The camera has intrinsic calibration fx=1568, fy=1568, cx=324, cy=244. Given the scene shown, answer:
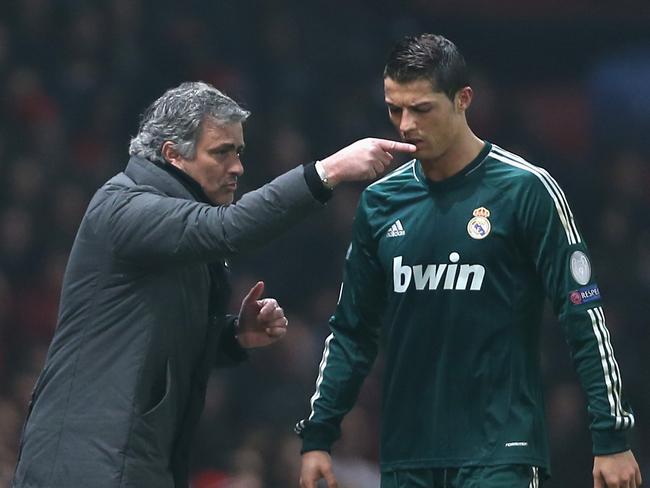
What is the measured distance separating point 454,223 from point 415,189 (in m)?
0.19

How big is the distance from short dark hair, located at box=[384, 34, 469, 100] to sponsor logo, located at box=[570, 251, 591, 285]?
57cm

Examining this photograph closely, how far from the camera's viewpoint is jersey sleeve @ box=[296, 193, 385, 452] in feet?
15.0

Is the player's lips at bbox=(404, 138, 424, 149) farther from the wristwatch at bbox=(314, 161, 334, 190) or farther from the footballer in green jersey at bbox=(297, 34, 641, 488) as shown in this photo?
the wristwatch at bbox=(314, 161, 334, 190)

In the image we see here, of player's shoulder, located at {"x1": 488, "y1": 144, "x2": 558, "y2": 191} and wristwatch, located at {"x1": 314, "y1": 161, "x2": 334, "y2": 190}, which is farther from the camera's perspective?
player's shoulder, located at {"x1": 488, "y1": 144, "x2": 558, "y2": 191}

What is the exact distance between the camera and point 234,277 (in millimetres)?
8438

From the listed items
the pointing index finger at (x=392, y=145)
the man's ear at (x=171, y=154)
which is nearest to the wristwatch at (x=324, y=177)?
the pointing index finger at (x=392, y=145)

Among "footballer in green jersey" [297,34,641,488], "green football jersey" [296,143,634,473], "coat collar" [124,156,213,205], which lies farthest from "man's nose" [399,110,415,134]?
"coat collar" [124,156,213,205]

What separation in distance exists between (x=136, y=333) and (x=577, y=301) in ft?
3.91

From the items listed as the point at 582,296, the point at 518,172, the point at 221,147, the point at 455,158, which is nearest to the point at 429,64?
the point at 455,158

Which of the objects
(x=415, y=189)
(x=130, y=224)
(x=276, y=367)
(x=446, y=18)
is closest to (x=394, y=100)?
(x=415, y=189)

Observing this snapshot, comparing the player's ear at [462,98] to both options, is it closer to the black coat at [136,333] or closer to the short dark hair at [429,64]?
the short dark hair at [429,64]

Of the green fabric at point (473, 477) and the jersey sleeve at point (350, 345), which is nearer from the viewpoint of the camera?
the green fabric at point (473, 477)

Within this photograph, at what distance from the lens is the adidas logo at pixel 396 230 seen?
14.7ft

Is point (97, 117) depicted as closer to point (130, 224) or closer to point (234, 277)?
point (234, 277)
